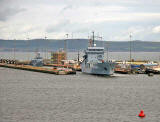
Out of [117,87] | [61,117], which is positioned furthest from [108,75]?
[61,117]

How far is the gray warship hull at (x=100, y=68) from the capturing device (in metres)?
105

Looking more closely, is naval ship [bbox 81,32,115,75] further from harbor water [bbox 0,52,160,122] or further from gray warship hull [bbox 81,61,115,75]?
harbor water [bbox 0,52,160,122]

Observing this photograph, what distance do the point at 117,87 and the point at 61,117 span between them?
36.4 metres

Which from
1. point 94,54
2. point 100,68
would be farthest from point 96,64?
point 94,54

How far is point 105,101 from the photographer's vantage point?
6272 centimetres

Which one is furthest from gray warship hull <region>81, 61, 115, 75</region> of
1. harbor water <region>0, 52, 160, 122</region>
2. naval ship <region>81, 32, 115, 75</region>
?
harbor water <region>0, 52, 160, 122</region>

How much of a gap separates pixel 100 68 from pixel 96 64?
2.03 meters

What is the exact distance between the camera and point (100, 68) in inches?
4242

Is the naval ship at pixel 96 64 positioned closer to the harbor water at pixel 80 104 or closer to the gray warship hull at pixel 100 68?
the gray warship hull at pixel 100 68

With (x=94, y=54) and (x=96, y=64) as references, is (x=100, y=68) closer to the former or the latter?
(x=96, y=64)

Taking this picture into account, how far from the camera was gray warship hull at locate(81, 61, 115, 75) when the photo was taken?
10519 centimetres

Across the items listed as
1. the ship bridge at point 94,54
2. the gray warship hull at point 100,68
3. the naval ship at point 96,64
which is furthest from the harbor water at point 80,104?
the ship bridge at point 94,54

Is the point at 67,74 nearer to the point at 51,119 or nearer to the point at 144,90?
the point at 144,90

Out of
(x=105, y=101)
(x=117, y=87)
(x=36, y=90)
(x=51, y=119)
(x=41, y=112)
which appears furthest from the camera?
(x=117, y=87)
